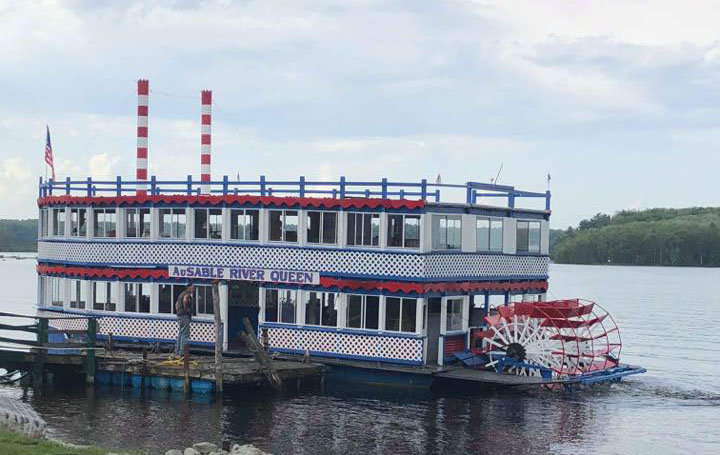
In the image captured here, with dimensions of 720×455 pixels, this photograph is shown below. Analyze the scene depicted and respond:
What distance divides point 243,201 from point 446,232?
7.66 metres

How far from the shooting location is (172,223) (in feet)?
139

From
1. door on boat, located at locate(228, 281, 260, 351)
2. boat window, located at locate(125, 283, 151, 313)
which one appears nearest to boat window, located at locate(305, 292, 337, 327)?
door on boat, located at locate(228, 281, 260, 351)

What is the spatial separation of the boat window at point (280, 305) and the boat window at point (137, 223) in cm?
566

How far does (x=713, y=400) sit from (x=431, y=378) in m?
11.9

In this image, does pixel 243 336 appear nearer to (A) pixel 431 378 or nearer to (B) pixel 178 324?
(B) pixel 178 324

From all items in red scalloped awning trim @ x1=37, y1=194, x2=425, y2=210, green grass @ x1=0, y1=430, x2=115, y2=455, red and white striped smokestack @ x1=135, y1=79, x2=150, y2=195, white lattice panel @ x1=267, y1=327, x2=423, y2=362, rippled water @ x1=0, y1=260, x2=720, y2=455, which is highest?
red and white striped smokestack @ x1=135, y1=79, x2=150, y2=195

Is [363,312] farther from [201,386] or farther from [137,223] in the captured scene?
[137,223]

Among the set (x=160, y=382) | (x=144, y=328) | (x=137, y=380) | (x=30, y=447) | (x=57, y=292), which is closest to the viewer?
(x=30, y=447)

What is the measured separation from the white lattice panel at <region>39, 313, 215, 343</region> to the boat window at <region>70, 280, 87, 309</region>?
90 cm

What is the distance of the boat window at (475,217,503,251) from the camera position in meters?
41.0

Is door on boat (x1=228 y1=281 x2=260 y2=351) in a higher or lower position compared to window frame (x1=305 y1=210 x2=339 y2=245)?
lower

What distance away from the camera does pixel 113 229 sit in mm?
43500

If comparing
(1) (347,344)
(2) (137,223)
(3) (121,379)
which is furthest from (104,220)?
(1) (347,344)

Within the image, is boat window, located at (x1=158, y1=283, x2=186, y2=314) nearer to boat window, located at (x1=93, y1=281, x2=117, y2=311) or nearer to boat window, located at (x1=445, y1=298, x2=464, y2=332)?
boat window, located at (x1=93, y1=281, x2=117, y2=311)
